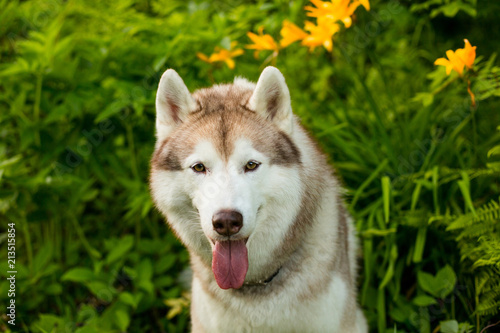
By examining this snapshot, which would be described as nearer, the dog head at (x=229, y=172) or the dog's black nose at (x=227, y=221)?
the dog's black nose at (x=227, y=221)

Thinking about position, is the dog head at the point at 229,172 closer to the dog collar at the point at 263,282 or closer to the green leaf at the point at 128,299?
the dog collar at the point at 263,282

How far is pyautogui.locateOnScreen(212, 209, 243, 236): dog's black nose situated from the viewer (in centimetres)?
229

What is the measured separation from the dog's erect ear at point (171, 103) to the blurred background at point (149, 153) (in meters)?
0.62

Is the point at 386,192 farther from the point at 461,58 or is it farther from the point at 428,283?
the point at 461,58

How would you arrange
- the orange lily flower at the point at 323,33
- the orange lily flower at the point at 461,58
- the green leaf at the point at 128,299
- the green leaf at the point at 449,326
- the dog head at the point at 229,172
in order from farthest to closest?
the green leaf at the point at 128,299
the orange lily flower at the point at 323,33
the green leaf at the point at 449,326
the orange lily flower at the point at 461,58
the dog head at the point at 229,172

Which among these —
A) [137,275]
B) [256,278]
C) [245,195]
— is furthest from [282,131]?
[137,275]

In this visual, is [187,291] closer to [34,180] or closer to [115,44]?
[34,180]

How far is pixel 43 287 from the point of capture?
404 cm

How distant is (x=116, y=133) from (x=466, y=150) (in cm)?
307

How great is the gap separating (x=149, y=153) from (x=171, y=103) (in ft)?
5.38

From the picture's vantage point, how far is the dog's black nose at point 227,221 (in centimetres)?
229

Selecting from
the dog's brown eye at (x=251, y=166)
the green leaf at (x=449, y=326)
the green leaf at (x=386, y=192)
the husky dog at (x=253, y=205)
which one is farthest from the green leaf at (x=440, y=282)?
the dog's brown eye at (x=251, y=166)

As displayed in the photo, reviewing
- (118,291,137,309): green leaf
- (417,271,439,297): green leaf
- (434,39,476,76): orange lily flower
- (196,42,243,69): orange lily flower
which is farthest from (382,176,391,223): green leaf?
(118,291,137,309): green leaf

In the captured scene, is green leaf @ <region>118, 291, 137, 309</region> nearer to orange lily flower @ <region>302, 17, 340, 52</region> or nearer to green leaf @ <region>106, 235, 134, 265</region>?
green leaf @ <region>106, 235, 134, 265</region>
